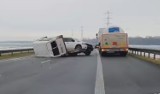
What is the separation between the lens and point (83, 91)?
9.84m

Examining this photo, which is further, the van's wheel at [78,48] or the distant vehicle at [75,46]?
the van's wheel at [78,48]

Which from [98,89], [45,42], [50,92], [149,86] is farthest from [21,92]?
[45,42]

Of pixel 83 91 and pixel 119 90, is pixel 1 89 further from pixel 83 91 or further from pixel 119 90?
pixel 119 90

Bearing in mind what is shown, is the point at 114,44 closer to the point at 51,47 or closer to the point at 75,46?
the point at 75,46

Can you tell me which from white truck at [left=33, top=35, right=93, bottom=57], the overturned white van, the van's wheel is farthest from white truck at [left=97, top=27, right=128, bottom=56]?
the overturned white van

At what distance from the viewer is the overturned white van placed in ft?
106

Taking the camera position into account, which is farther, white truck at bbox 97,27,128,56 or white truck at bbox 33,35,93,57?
white truck at bbox 97,27,128,56

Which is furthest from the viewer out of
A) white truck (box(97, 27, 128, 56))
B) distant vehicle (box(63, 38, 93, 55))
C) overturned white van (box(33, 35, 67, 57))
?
distant vehicle (box(63, 38, 93, 55))

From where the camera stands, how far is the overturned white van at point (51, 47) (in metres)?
32.4

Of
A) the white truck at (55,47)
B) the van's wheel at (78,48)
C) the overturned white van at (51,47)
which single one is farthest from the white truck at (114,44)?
the overturned white van at (51,47)

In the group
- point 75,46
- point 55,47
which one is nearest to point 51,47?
point 55,47

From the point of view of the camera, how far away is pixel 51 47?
32500mm

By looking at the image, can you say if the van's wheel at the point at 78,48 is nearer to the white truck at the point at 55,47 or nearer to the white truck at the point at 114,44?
the white truck at the point at 55,47

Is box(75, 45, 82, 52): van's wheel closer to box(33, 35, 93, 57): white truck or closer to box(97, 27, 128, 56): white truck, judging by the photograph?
box(33, 35, 93, 57): white truck
